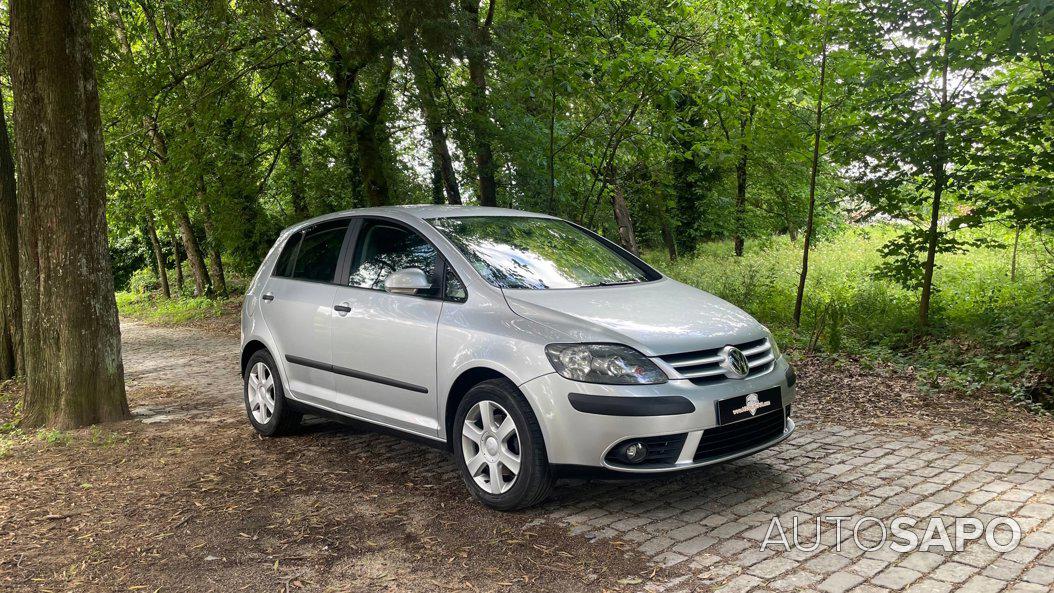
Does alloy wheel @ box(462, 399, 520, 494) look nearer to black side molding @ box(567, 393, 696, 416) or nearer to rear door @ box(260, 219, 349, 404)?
black side molding @ box(567, 393, 696, 416)

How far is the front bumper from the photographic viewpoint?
163 inches

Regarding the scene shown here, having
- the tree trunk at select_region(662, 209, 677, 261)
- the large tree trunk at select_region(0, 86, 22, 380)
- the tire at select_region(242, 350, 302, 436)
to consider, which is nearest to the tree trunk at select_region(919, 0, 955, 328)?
the tire at select_region(242, 350, 302, 436)

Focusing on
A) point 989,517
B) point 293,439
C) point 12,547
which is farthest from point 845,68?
point 12,547

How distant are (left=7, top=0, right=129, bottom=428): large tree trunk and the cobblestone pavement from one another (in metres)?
2.62

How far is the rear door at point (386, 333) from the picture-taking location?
5.04 meters

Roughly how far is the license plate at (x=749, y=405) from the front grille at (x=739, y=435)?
31 mm

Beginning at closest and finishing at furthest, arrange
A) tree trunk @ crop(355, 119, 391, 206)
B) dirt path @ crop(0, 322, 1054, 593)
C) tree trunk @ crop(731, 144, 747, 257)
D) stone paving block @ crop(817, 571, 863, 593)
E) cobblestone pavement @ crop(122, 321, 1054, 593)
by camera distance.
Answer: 1. stone paving block @ crop(817, 571, 863, 593)
2. cobblestone pavement @ crop(122, 321, 1054, 593)
3. dirt path @ crop(0, 322, 1054, 593)
4. tree trunk @ crop(355, 119, 391, 206)
5. tree trunk @ crop(731, 144, 747, 257)

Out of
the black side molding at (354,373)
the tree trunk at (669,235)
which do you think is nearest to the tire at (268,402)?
the black side molding at (354,373)

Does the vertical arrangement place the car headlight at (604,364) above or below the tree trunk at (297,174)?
below

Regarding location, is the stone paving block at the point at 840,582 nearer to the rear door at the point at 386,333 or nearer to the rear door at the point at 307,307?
the rear door at the point at 386,333

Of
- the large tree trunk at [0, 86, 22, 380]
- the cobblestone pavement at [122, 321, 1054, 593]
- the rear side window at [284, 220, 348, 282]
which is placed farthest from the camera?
the large tree trunk at [0, 86, 22, 380]

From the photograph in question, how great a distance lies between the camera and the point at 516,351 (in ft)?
14.6

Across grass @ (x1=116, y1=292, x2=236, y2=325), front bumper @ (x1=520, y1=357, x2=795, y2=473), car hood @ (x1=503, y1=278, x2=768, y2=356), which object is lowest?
grass @ (x1=116, y1=292, x2=236, y2=325)

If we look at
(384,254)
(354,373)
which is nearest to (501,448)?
(354,373)
